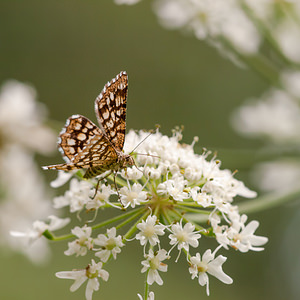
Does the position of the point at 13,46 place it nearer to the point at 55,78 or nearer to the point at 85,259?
the point at 55,78

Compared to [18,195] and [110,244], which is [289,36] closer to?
[110,244]

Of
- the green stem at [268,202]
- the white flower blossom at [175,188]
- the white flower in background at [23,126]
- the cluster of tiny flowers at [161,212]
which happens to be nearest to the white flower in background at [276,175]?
the green stem at [268,202]

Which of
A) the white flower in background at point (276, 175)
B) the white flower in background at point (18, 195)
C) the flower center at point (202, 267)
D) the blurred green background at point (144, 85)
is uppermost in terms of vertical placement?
the blurred green background at point (144, 85)

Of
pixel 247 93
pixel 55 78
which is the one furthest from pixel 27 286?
pixel 247 93

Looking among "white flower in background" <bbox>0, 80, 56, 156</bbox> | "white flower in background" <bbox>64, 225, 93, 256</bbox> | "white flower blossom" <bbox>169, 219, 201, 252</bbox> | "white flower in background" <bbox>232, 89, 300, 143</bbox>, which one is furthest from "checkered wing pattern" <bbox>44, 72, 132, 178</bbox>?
"white flower in background" <bbox>232, 89, 300, 143</bbox>

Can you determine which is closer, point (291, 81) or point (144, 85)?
point (291, 81)

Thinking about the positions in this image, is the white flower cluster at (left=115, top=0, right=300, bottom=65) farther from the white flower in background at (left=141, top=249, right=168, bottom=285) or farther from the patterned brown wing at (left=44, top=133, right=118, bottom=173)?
the white flower in background at (left=141, top=249, right=168, bottom=285)

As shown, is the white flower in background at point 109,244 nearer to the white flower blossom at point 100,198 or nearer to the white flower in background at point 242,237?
the white flower blossom at point 100,198

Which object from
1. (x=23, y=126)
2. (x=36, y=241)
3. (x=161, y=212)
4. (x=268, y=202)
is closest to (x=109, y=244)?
(x=161, y=212)
